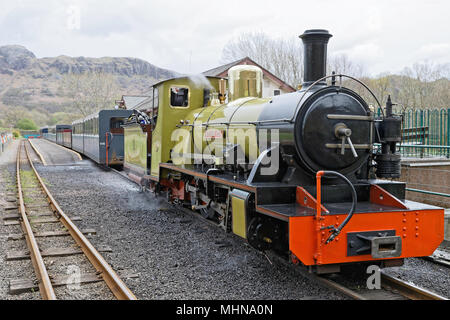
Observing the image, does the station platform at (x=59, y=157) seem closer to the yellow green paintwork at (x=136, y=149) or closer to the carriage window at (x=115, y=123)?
the carriage window at (x=115, y=123)

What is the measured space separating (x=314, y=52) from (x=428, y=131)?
7339 millimetres

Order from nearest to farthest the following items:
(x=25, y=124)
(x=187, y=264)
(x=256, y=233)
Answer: (x=256, y=233)
(x=187, y=264)
(x=25, y=124)

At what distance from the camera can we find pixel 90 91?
185 ft

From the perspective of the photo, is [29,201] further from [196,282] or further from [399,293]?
[399,293]

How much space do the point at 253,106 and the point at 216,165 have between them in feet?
3.45

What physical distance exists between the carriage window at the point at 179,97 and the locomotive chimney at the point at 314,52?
392 centimetres

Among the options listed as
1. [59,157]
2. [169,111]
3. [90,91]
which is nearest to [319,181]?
[169,111]

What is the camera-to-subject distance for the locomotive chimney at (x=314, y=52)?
16.6 ft

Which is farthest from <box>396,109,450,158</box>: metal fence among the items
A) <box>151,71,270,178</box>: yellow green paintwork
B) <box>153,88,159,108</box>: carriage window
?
<box>153,88,159,108</box>: carriage window

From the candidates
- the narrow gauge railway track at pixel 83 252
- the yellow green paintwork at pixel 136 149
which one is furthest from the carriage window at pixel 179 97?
the narrow gauge railway track at pixel 83 252

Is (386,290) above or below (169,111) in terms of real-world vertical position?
below

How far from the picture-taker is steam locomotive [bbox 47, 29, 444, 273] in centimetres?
416

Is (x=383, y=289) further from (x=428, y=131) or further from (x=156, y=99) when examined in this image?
(x=428, y=131)
